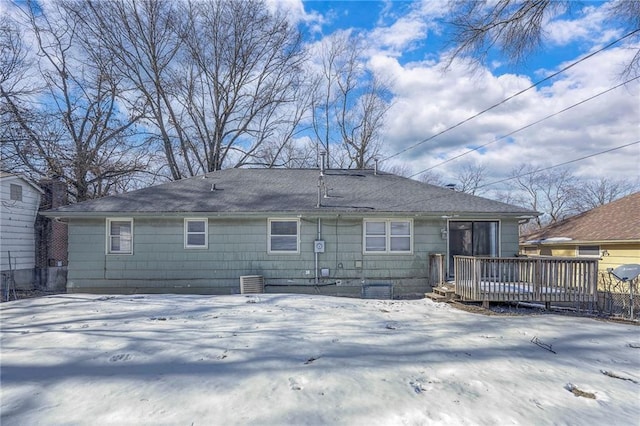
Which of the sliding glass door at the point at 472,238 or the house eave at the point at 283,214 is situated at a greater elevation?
the house eave at the point at 283,214

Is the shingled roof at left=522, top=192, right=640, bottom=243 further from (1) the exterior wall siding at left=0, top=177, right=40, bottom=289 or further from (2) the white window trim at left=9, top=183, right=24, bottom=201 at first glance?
(2) the white window trim at left=9, top=183, right=24, bottom=201

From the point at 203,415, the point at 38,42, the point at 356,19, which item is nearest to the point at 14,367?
the point at 203,415

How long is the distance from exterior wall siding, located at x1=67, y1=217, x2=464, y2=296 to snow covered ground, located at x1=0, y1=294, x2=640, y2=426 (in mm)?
3826

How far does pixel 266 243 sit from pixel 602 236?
12.4 m

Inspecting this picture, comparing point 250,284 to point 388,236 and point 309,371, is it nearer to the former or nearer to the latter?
point 388,236

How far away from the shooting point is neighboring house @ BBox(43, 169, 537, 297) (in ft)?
33.6

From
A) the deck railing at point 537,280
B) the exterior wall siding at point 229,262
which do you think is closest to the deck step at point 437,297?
the deck railing at point 537,280

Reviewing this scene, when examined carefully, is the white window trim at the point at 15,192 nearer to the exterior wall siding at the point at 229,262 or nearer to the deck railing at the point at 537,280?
the exterior wall siding at the point at 229,262

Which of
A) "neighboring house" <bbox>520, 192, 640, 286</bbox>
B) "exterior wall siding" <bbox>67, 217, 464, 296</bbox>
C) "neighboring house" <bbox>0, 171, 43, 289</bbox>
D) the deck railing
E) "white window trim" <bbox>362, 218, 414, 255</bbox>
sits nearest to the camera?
the deck railing

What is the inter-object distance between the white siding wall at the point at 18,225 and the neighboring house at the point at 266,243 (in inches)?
228

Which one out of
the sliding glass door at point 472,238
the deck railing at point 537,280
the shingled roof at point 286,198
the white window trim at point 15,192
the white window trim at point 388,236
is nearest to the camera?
the deck railing at point 537,280

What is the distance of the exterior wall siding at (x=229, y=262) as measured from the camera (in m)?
10.3

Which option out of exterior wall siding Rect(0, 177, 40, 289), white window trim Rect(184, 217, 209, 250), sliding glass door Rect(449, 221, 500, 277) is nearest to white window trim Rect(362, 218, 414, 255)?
sliding glass door Rect(449, 221, 500, 277)

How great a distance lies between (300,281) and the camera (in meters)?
10.4
